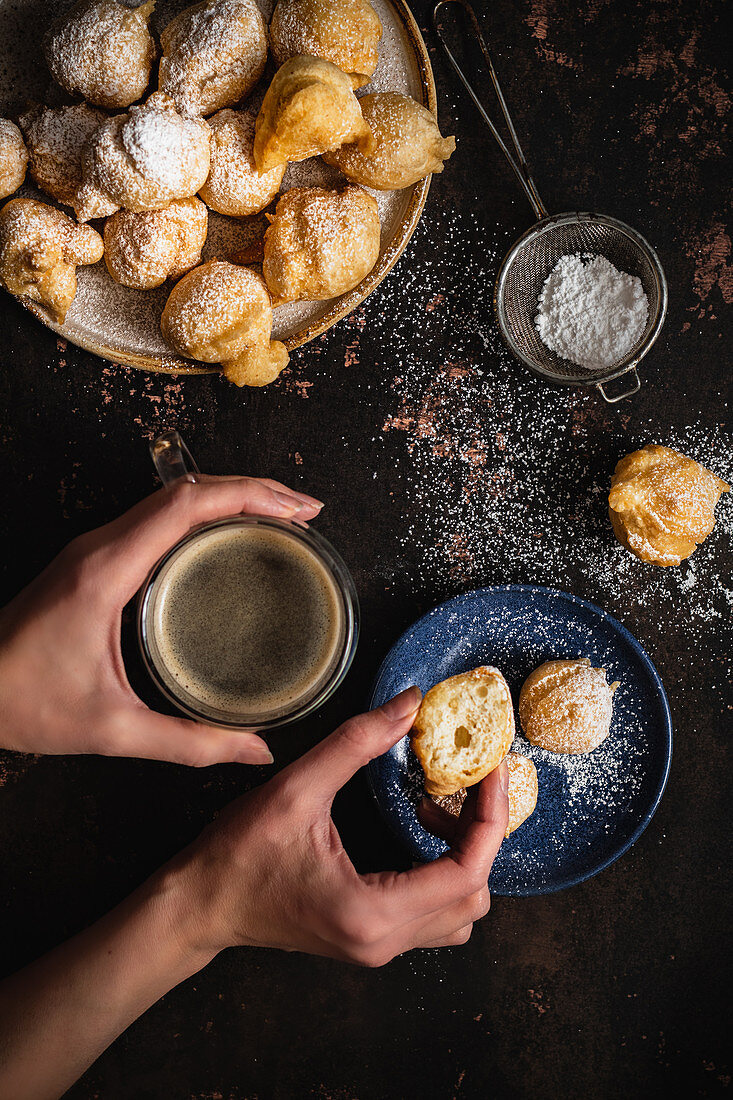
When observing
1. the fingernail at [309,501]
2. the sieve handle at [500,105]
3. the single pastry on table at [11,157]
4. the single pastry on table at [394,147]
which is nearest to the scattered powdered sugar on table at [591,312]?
the sieve handle at [500,105]

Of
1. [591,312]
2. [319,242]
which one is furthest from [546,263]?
[319,242]

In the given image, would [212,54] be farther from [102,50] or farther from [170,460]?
[170,460]

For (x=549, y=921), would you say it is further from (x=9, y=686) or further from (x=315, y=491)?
(x=9, y=686)

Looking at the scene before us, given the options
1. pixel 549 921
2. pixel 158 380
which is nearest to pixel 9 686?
pixel 158 380

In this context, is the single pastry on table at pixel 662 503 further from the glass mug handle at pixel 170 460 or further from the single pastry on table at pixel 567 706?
the glass mug handle at pixel 170 460

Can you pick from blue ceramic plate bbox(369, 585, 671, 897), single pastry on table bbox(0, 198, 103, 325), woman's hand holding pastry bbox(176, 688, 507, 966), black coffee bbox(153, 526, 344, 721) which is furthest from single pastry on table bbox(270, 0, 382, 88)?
woman's hand holding pastry bbox(176, 688, 507, 966)
